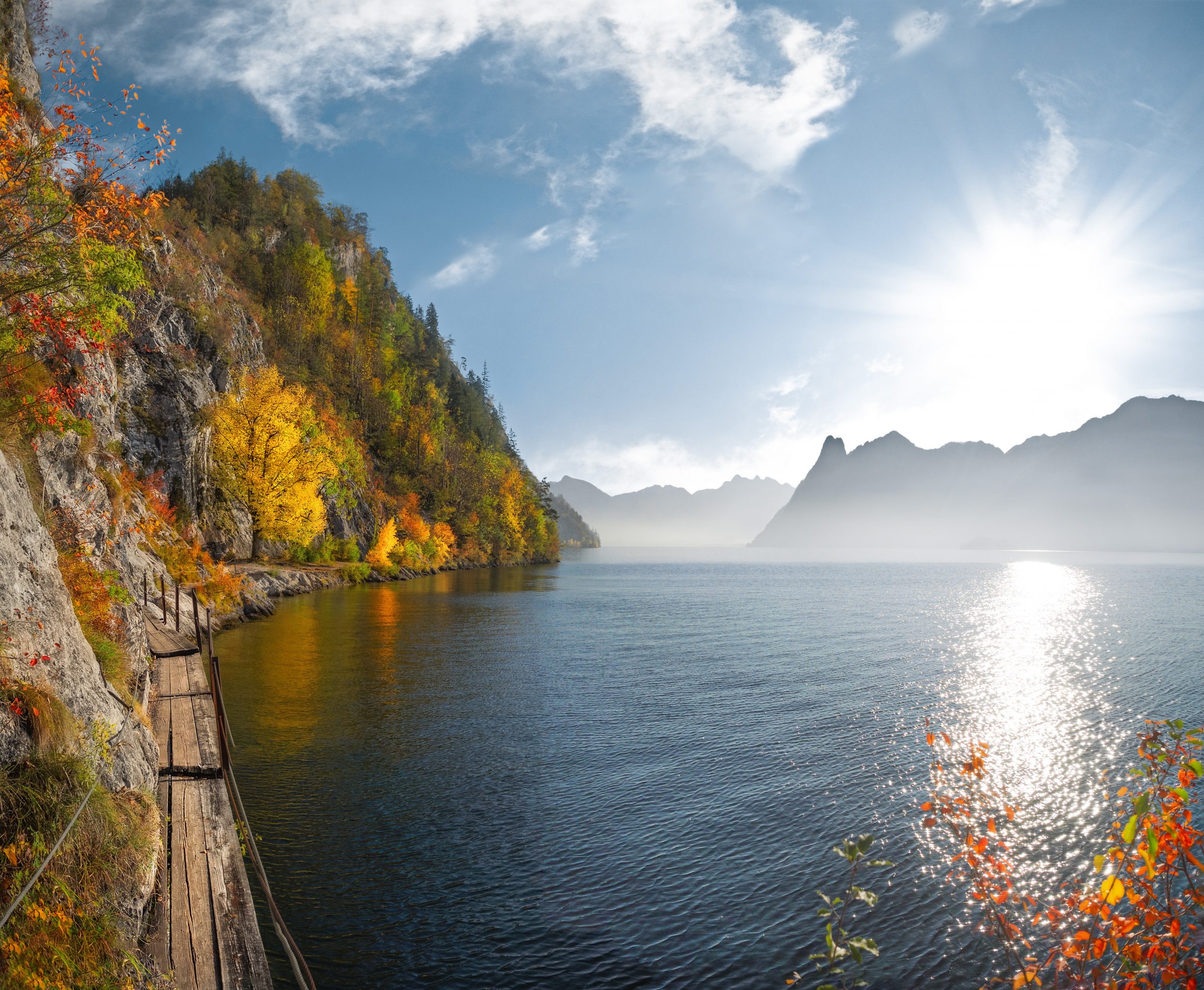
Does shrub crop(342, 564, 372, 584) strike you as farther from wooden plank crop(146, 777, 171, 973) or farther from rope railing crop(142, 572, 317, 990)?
wooden plank crop(146, 777, 171, 973)

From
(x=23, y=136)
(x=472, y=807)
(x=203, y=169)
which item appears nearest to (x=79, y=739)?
(x=472, y=807)

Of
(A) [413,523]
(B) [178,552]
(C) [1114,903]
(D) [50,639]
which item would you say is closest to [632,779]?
(C) [1114,903]

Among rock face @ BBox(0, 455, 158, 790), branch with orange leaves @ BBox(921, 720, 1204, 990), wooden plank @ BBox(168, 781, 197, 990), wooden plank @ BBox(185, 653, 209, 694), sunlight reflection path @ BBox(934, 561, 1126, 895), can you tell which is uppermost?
rock face @ BBox(0, 455, 158, 790)

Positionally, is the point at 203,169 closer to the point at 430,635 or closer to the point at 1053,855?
the point at 430,635

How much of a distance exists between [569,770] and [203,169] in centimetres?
12240

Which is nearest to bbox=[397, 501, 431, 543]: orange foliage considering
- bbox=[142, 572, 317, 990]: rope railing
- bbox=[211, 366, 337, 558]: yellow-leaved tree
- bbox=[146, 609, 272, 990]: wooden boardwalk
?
bbox=[211, 366, 337, 558]: yellow-leaved tree

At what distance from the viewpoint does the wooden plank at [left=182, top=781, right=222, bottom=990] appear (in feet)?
22.9

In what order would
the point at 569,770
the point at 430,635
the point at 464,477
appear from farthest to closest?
the point at 464,477
the point at 430,635
the point at 569,770

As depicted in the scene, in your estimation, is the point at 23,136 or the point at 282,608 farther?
the point at 282,608

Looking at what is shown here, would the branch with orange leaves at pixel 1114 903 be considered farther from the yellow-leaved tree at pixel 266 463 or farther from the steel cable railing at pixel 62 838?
the yellow-leaved tree at pixel 266 463

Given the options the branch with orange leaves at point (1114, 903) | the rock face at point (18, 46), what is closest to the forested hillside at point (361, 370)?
the rock face at point (18, 46)

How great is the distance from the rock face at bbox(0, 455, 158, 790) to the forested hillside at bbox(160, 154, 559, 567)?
5893 cm

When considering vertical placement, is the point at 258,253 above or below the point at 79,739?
above

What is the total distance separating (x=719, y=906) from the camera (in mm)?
10734
